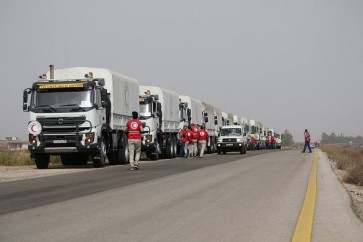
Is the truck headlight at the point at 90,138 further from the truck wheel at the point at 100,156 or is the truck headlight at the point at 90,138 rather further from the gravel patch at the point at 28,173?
the gravel patch at the point at 28,173

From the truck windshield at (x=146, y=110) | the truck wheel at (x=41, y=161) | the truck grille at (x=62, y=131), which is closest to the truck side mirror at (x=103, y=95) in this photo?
the truck grille at (x=62, y=131)

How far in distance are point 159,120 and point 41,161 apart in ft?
27.0

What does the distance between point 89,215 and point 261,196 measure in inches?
136

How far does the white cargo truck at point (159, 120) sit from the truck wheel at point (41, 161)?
21.1 ft

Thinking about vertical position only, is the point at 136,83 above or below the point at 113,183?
above

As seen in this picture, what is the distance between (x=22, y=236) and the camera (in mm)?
6367

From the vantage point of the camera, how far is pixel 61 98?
20391mm

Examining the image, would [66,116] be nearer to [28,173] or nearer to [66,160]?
[28,173]

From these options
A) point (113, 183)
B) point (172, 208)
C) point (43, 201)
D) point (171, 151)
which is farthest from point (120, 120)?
point (172, 208)

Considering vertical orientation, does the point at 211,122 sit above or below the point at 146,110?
above

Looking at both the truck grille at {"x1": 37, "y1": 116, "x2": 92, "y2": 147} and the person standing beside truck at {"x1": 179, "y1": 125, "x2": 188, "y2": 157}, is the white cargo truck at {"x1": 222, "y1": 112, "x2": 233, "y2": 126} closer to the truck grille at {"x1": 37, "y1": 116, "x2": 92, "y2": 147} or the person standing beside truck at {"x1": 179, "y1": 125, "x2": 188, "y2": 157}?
the person standing beside truck at {"x1": 179, "y1": 125, "x2": 188, "y2": 157}

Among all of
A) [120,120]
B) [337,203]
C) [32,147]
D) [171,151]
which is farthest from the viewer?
[171,151]

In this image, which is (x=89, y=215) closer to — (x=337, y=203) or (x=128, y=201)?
(x=128, y=201)

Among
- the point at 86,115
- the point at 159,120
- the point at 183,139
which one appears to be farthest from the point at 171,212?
the point at 183,139
